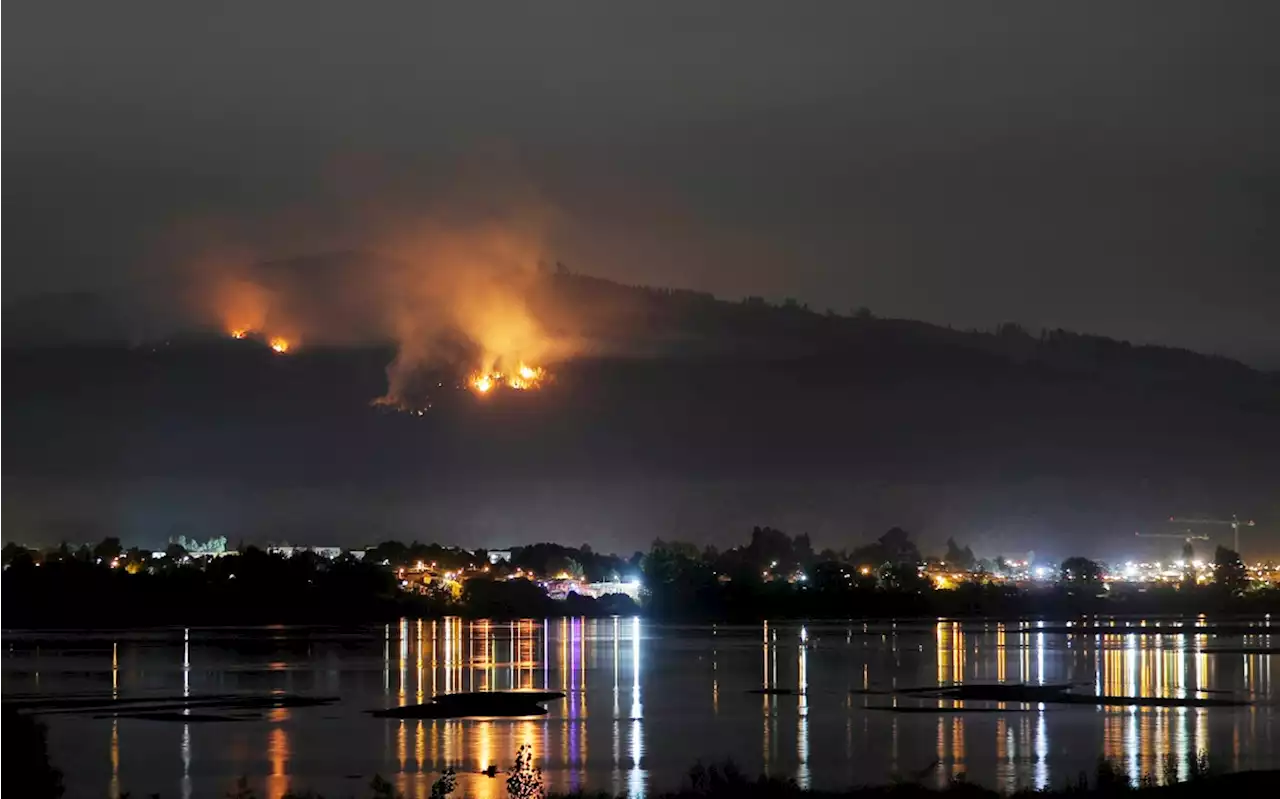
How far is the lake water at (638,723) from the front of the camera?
57.4 meters

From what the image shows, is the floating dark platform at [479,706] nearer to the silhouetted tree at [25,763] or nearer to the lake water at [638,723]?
the lake water at [638,723]

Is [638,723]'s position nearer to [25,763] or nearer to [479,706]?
[479,706]

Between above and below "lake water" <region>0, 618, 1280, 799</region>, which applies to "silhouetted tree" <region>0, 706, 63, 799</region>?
above

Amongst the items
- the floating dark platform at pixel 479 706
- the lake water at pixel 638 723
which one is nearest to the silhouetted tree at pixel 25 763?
the lake water at pixel 638 723

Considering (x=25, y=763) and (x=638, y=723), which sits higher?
(x=25, y=763)

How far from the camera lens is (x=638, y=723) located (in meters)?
76.4

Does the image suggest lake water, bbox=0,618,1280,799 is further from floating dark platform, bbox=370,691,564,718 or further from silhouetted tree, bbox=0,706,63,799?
silhouetted tree, bbox=0,706,63,799

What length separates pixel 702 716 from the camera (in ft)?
264

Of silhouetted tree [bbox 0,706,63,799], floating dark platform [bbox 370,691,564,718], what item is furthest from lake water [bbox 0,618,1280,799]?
silhouetted tree [bbox 0,706,63,799]

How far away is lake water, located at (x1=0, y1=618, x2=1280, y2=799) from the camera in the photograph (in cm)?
5741

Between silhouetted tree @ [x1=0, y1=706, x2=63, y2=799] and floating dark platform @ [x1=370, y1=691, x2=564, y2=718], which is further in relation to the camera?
floating dark platform @ [x1=370, y1=691, x2=564, y2=718]

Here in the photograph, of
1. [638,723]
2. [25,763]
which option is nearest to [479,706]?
[638,723]

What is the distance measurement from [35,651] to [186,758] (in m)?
91.6

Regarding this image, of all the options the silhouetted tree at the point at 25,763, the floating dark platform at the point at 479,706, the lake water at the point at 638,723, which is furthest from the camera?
the floating dark platform at the point at 479,706
